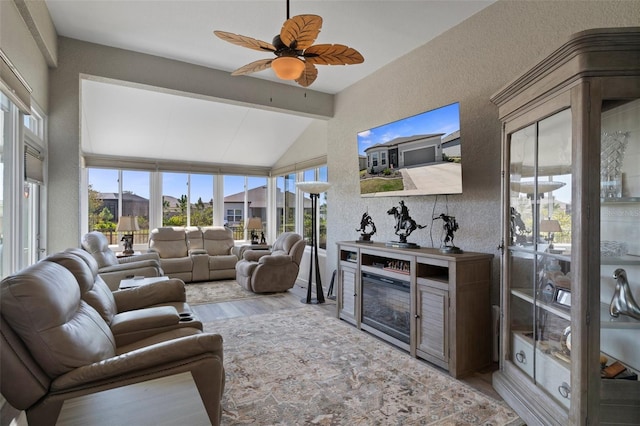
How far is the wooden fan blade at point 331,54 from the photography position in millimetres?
2262

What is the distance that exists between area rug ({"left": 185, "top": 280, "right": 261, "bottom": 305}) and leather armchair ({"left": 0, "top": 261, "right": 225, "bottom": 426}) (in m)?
3.32

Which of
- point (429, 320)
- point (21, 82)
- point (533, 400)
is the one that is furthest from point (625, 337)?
point (21, 82)

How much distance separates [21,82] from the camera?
232cm

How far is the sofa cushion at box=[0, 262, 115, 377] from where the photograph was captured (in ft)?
4.25

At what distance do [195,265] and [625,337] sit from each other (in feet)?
19.4

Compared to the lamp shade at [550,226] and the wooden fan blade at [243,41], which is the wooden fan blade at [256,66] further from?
the lamp shade at [550,226]

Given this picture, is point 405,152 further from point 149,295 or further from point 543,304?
point 149,295

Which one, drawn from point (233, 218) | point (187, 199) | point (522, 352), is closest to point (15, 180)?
point (522, 352)

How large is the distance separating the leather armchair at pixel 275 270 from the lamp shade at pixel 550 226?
387 cm

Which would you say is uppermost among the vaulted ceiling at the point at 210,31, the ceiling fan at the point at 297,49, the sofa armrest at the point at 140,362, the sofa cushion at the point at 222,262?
the vaulted ceiling at the point at 210,31

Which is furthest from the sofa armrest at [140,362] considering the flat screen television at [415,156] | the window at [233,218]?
the window at [233,218]

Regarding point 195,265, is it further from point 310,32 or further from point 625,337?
point 625,337

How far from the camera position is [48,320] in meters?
1.36

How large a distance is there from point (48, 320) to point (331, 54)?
7.12 ft
